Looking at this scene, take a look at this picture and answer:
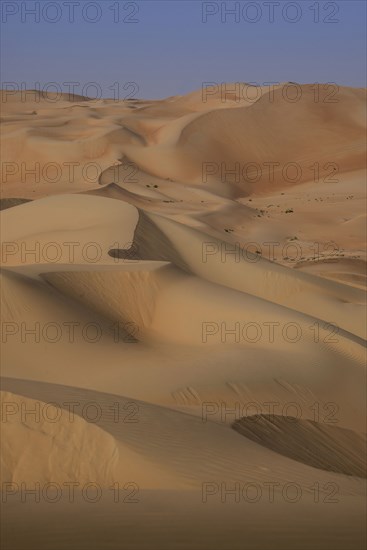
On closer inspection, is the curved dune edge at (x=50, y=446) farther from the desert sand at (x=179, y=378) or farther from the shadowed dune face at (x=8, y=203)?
the shadowed dune face at (x=8, y=203)

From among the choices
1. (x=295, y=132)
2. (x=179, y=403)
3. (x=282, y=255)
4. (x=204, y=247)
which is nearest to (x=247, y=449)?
(x=179, y=403)

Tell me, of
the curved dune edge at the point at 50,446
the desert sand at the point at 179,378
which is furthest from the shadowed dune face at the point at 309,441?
the curved dune edge at the point at 50,446

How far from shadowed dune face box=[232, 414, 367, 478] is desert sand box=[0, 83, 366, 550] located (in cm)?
3

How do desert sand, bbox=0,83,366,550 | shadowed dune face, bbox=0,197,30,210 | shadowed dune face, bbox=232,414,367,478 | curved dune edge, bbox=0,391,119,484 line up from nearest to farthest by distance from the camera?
desert sand, bbox=0,83,366,550 < curved dune edge, bbox=0,391,119,484 < shadowed dune face, bbox=232,414,367,478 < shadowed dune face, bbox=0,197,30,210

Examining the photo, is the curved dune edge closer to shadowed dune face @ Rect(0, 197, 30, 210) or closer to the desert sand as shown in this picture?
the desert sand

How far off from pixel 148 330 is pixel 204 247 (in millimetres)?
5469

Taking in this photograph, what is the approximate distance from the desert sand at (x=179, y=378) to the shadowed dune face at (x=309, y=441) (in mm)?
27

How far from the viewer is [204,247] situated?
17.9m

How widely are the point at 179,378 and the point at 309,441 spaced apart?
6.43ft

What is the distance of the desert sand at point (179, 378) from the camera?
17.0ft

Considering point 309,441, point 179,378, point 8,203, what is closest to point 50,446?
point 309,441

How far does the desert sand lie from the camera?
5.20m

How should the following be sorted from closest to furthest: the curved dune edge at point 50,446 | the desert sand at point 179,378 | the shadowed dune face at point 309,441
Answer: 1. the desert sand at point 179,378
2. the curved dune edge at point 50,446
3. the shadowed dune face at point 309,441

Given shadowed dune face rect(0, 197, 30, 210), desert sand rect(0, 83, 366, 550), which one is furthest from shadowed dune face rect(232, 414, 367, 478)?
shadowed dune face rect(0, 197, 30, 210)
